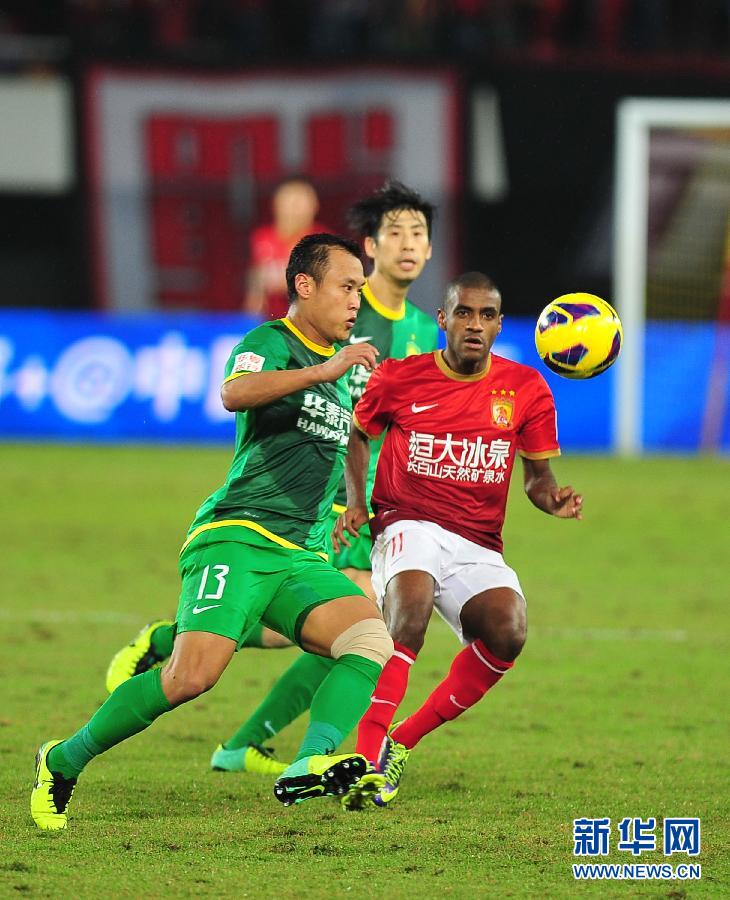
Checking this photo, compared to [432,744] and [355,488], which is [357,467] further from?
[432,744]

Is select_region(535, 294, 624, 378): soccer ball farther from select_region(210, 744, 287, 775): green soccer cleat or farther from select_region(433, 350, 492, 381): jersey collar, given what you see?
select_region(210, 744, 287, 775): green soccer cleat

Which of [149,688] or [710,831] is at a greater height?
[149,688]

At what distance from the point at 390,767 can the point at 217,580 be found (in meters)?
1.02

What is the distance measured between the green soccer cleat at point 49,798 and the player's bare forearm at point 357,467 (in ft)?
4.87

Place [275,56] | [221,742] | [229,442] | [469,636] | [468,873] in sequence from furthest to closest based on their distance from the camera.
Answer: [275,56], [229,442], [221,742], [469,636], [468,873]

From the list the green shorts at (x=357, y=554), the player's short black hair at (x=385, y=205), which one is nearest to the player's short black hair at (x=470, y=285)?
the player's short black hair at (x=385, y=205)

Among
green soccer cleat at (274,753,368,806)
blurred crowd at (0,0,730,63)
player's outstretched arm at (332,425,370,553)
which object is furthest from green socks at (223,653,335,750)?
blurred crowd at (0,0,730,63)

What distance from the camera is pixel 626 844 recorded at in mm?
4887

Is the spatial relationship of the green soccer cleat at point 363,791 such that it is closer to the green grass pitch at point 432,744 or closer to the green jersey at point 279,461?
the green grass pitch at point 432,744

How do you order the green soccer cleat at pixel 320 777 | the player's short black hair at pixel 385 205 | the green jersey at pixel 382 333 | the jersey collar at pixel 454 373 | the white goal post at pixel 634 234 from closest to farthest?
the green soccer cleat at pixel 320 777 < the jersey collar at pixel 454 373 < the green jersey at pixel 382 333 < the player's short black hair at pixel 385 205 < the white goal post at pixel 634 234

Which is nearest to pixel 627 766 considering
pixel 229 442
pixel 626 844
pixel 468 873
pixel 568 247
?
pixel 626 844

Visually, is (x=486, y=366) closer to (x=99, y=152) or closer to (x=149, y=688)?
(x=149, y=688)

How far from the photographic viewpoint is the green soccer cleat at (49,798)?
16.4 feet

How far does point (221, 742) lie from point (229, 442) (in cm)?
1232
